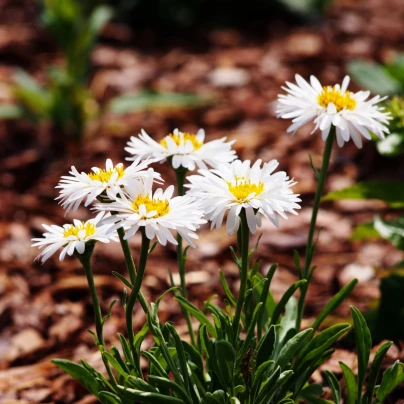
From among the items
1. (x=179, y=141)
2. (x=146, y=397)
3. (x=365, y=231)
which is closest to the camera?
(x=146, y=397)

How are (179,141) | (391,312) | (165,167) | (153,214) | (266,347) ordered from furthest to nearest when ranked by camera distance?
(165,167) < (391,312) < (179,141) < (266,347) < (153,214)

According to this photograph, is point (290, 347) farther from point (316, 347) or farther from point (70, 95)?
point (70, 95)

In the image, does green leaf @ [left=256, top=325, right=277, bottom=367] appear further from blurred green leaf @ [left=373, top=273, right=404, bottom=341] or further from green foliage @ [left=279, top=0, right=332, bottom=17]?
green foliage @ [left=279, top=0, right=332, bottom=17]

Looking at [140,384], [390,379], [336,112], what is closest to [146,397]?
[140,384]

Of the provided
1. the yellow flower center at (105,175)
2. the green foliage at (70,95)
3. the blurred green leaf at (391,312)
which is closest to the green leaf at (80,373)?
the yellow flower center at (105,175)

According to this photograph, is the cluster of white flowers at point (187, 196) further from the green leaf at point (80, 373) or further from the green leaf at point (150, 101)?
the green leaf at point (150, 101)
